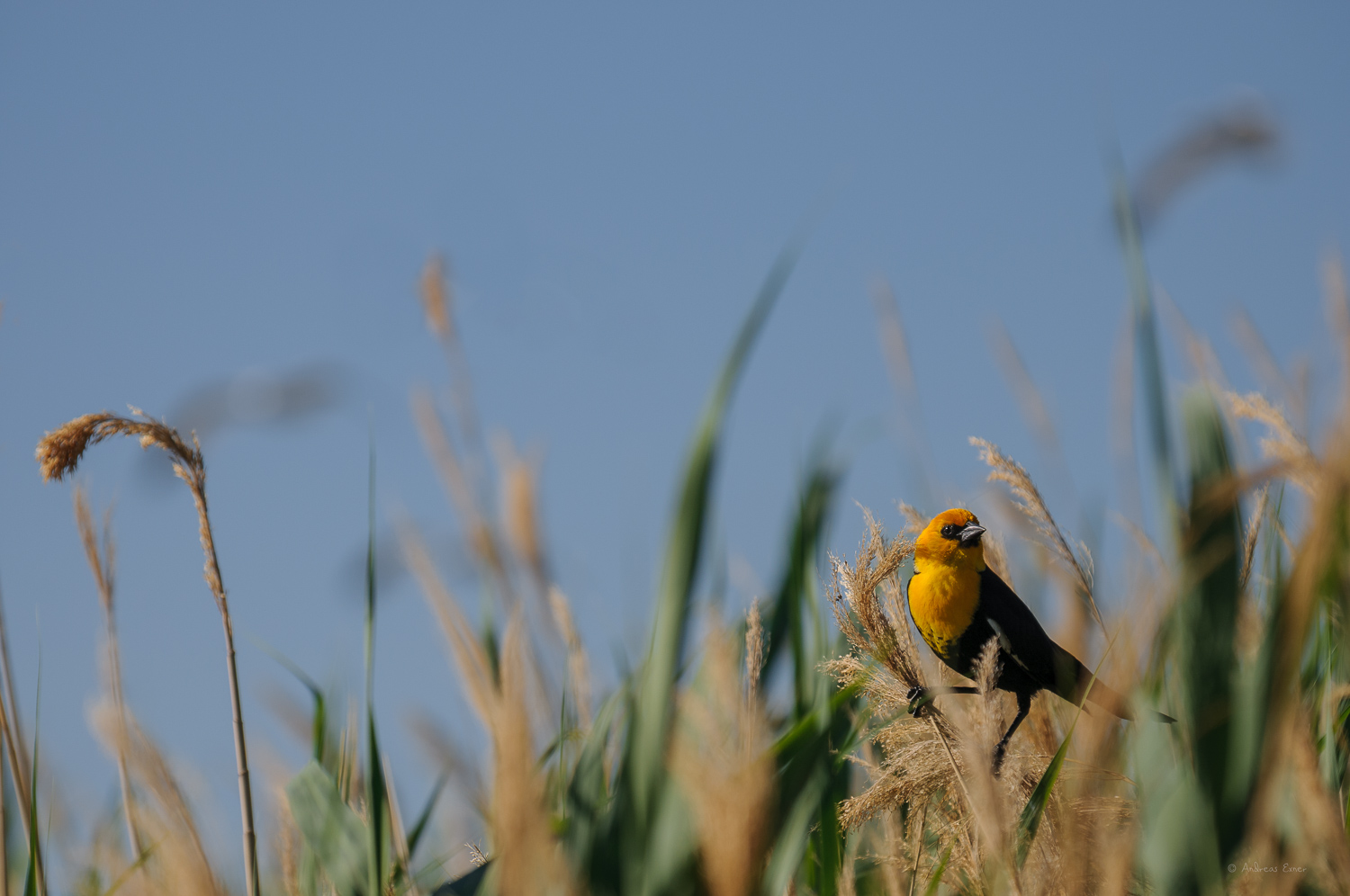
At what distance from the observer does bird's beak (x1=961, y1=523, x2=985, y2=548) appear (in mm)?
2160

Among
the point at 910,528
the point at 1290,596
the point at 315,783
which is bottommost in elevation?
the point at 1290,596

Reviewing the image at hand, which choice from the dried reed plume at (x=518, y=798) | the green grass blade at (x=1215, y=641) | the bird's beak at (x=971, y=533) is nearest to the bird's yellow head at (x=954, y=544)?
the bird's beak at (x=971, y=533)

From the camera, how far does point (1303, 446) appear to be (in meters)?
1.26

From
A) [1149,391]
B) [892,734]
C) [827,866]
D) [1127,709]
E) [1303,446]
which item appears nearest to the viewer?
[1149,391]

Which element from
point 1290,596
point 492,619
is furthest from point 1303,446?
point 492,619

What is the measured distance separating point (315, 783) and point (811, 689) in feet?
2.45

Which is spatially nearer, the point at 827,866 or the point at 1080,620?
the point at 827,866

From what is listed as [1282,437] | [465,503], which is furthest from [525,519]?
[1282,437]

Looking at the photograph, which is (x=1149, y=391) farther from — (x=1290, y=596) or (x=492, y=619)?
(x=492, y=619)

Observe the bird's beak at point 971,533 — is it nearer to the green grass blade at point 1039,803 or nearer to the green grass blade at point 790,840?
the green grass blade at point 1039,803

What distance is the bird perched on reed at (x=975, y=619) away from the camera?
1.84 metres

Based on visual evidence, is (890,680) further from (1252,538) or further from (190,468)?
(190,468)

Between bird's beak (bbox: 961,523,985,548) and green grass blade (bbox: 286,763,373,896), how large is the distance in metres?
1.39

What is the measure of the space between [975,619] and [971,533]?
0.20 metres
